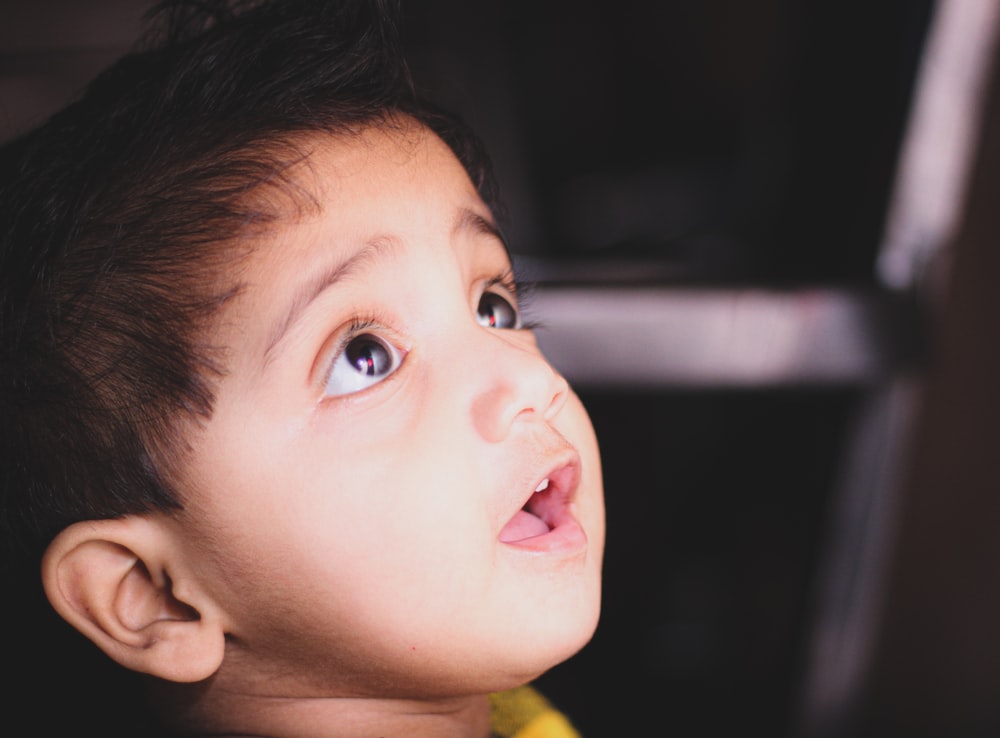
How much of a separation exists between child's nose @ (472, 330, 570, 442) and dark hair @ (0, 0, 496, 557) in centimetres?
12

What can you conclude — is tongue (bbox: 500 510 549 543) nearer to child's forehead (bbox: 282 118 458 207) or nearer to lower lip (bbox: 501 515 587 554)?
lower lip (bbox: 501 515 587 554)

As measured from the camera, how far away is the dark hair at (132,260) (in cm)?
42

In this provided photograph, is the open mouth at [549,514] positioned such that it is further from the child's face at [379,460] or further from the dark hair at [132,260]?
the dark hair at [132,260]

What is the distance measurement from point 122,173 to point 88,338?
0.27ft

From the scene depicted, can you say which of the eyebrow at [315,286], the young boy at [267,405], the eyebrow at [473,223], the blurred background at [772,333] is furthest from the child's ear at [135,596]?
the blurred background at [772,333]

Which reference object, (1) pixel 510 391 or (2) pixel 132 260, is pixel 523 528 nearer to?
(1) pixel 510 391

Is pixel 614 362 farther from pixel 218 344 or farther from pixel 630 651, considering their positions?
pixel 630 651

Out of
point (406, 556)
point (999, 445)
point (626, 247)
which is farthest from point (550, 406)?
point (626, 247)

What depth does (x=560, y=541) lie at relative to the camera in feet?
1.47

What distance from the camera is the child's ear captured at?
428 millimetres

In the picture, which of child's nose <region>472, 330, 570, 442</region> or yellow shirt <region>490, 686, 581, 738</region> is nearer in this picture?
child's nose <region>472, 330, 570, 442</region>

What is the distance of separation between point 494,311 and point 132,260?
0.67ft

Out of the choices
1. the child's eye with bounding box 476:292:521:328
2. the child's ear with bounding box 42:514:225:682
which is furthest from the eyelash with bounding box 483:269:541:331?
the child's ear with bounding box 42:514:225:682

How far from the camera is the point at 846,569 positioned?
0.86 meters
